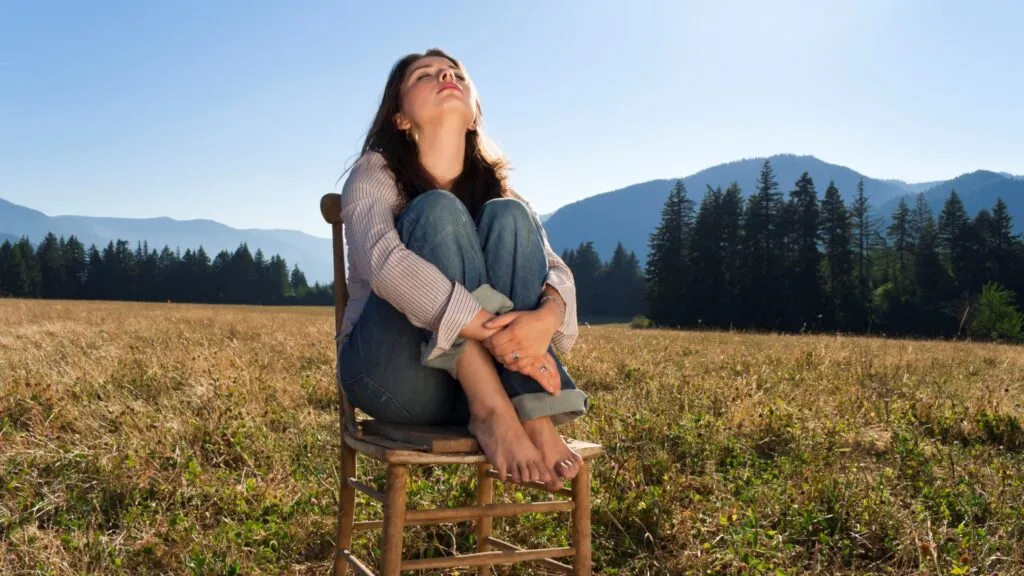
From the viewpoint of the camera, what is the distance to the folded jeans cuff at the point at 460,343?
228cm

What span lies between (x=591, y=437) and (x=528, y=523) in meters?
1.25

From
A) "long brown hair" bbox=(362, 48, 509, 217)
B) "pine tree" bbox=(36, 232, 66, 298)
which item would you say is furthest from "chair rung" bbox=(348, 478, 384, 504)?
"pine tree" bbox=(36, 232, 66, 298)

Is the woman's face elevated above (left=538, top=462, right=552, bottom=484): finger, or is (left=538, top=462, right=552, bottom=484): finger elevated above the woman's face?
the woman's face

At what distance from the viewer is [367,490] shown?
2430mm

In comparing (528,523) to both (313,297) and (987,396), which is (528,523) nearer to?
(987,396)

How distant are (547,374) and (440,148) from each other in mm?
943

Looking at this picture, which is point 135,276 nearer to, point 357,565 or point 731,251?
point 731,251

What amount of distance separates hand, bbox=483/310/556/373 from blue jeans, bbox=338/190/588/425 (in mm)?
95

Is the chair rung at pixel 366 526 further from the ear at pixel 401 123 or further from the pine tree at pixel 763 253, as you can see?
the pine tree at pixel 763 253

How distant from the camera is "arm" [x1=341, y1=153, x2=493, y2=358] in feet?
7.18

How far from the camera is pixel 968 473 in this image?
153 inches

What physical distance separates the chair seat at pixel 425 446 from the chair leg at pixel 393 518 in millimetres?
60

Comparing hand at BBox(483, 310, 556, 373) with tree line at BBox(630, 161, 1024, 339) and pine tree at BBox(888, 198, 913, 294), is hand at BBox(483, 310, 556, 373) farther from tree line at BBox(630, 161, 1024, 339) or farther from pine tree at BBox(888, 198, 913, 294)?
pine tree at BBox(888, 198, 913, 294)

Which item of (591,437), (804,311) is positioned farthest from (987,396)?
(804,311)
